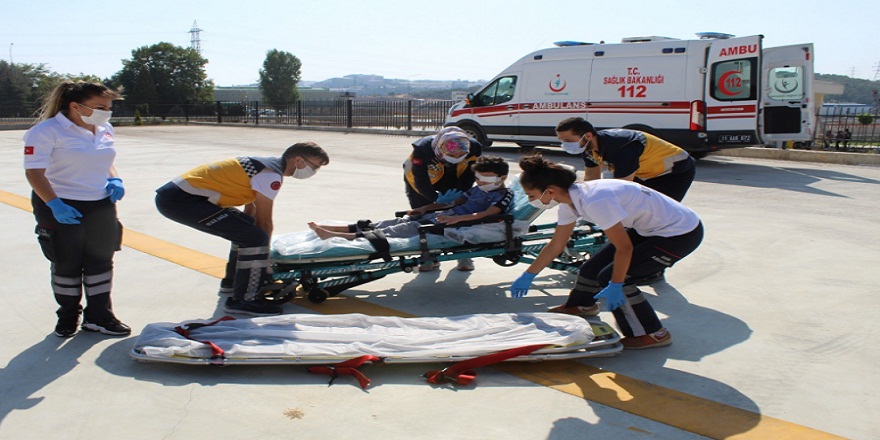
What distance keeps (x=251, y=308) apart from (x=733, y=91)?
468 inches

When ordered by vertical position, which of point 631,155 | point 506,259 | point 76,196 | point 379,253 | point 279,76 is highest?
point 279,76

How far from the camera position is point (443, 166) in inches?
260

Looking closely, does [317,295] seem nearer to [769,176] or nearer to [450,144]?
[450,144]

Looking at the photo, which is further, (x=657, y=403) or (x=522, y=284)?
(x=522, y=284)

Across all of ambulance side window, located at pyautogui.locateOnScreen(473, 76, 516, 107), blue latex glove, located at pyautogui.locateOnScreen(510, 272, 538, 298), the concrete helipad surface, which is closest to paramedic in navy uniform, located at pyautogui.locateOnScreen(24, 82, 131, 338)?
the concrete helipad surface

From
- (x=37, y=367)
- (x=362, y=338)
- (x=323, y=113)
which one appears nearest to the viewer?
(x=37, y=367)

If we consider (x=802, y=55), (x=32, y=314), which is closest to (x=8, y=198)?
(x=32, y=314)

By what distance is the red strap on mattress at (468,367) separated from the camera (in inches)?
158

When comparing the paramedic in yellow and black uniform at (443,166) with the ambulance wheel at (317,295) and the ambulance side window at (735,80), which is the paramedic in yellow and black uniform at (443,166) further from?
the ambulance side window at (735,80)

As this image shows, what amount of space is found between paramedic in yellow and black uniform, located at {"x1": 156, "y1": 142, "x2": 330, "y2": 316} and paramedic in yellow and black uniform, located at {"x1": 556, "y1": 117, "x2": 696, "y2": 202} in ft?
6.77

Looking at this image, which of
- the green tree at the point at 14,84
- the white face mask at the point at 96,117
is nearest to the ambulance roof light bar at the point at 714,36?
the white face mask at the point at 96,117

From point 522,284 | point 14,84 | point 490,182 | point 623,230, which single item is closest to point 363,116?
point 490,182

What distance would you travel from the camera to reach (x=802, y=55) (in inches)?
549

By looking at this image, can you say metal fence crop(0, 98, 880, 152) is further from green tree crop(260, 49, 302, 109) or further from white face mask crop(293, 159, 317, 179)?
green tree crop(260, 49, 302, 109)
